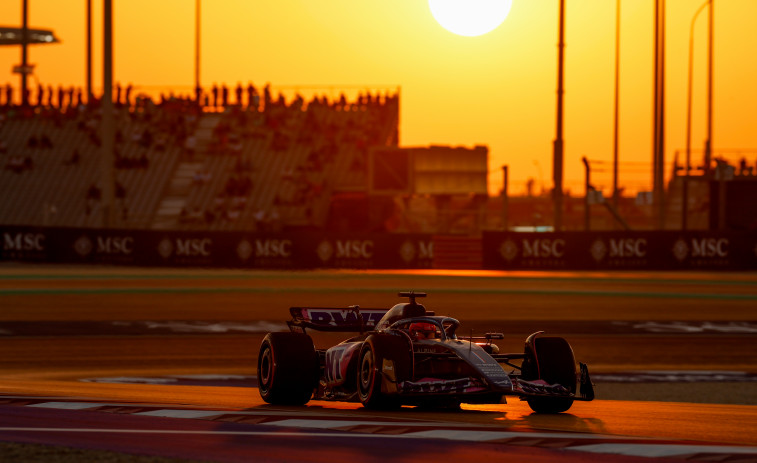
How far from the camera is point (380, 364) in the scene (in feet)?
33.2

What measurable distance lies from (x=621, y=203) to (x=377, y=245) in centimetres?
1977

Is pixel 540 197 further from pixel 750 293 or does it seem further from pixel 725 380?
pixel 725 380

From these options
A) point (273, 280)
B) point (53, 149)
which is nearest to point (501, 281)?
point (273, 280)

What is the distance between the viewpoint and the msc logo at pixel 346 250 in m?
36.2

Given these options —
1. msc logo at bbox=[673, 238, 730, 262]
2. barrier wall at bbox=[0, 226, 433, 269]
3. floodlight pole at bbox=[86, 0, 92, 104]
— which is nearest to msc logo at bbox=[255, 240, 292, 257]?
barrier wall at bbox=[0, 226, 433, 269]

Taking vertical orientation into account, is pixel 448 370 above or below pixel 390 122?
below

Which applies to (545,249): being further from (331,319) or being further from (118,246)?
(331,319)

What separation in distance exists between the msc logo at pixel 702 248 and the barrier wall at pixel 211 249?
7.52 metres

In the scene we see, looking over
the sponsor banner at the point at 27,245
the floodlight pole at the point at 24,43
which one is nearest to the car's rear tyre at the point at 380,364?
the sponsor banner at the point at 27,245

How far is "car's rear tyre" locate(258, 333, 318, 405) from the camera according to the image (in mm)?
11328

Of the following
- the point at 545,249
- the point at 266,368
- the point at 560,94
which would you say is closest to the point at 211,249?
the point at 545,249

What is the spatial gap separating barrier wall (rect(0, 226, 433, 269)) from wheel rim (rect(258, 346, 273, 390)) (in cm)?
2421

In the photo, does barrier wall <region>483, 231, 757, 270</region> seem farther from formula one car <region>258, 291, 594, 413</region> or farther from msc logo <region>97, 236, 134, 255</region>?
formula one car <region>258, 291, 594, 413</region>

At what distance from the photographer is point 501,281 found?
35500 millimetres
